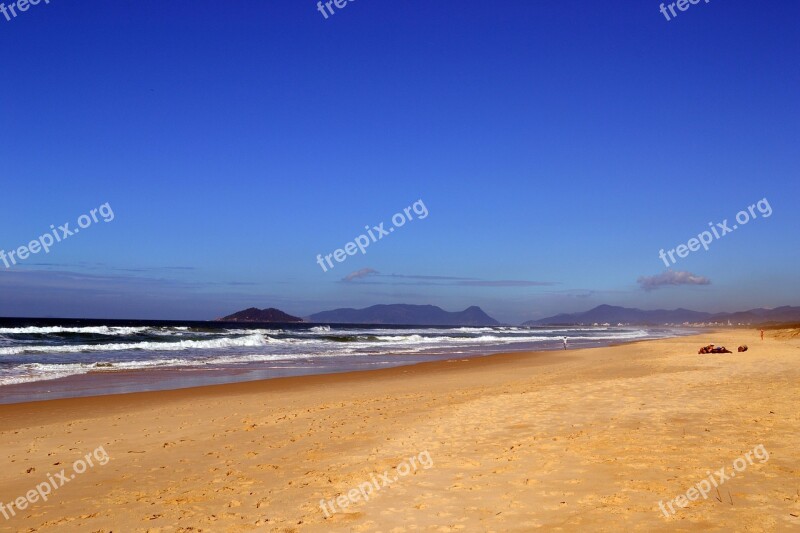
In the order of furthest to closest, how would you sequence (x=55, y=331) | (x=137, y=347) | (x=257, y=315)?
(x=257, y=315)
(x=55, y=331)
(x=137, y=347)

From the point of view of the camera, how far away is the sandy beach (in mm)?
5531

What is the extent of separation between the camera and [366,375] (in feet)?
68.7

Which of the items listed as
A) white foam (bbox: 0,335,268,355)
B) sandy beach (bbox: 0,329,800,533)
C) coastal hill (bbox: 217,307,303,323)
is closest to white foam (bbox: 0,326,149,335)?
white foam (bbox: 0,335,268,355)

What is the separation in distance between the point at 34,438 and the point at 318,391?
24.1 ft

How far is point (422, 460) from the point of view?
7504 mm

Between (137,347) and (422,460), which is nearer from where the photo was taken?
(422,460)

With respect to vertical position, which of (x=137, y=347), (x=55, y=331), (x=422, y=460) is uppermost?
(x=55, y=331)

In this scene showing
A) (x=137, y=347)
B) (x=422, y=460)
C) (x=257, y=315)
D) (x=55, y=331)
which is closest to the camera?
(x=422, y=460)

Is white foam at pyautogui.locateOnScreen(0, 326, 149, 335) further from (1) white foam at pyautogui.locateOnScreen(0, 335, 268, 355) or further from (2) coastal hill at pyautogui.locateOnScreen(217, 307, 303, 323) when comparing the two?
(2) coastal hill at pyautogui.locateOnScreen(217, 307, 303, 323)

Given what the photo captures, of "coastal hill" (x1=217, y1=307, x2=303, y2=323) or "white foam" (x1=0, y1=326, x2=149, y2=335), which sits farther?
"coastal hill" (x1=217, y1=307, x2=303, y2=323)

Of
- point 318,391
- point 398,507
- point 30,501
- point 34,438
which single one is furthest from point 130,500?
point 318,391

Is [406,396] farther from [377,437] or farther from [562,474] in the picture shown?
[562,474]

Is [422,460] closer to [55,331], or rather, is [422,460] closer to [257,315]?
[55,331]

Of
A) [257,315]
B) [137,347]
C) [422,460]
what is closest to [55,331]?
[137,347]
